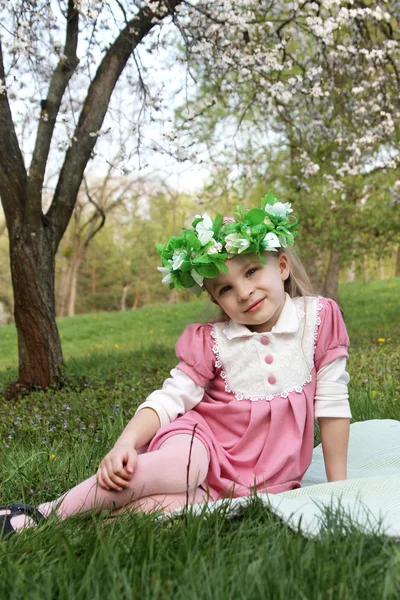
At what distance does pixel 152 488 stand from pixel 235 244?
2.94 ft

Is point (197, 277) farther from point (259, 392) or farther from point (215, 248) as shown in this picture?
point (259, 392)

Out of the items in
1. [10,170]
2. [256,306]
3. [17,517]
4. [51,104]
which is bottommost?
[17,517]

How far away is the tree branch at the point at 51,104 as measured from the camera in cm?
540

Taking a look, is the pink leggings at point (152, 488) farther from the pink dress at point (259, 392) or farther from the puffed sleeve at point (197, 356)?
the puffed sleeve at point (197, 356)

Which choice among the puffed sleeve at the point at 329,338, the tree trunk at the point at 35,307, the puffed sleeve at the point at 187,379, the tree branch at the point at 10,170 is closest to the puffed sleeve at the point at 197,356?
the puffed sleeve at the point at 187,379

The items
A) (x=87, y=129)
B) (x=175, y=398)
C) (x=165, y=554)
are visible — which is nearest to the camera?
(x=165, y=554)

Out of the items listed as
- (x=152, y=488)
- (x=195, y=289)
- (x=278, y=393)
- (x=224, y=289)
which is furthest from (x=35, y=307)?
(x=152, y=488)

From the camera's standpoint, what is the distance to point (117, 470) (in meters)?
2.12

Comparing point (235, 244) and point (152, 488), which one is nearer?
point (152, 488)

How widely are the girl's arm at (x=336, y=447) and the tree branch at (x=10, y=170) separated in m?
3.80

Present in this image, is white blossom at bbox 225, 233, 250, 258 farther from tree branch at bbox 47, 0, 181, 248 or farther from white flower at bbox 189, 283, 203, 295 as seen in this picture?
tree branch at bbox 47, 0, 181, 248

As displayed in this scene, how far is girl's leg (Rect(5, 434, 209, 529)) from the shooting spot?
2.17 meters

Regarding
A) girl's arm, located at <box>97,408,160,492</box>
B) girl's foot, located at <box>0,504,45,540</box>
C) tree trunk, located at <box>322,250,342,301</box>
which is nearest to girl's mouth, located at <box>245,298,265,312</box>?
girl's arm, located at <box>97,408,160,492</box>

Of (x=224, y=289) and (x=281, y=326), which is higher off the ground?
(x=224, y=289)
